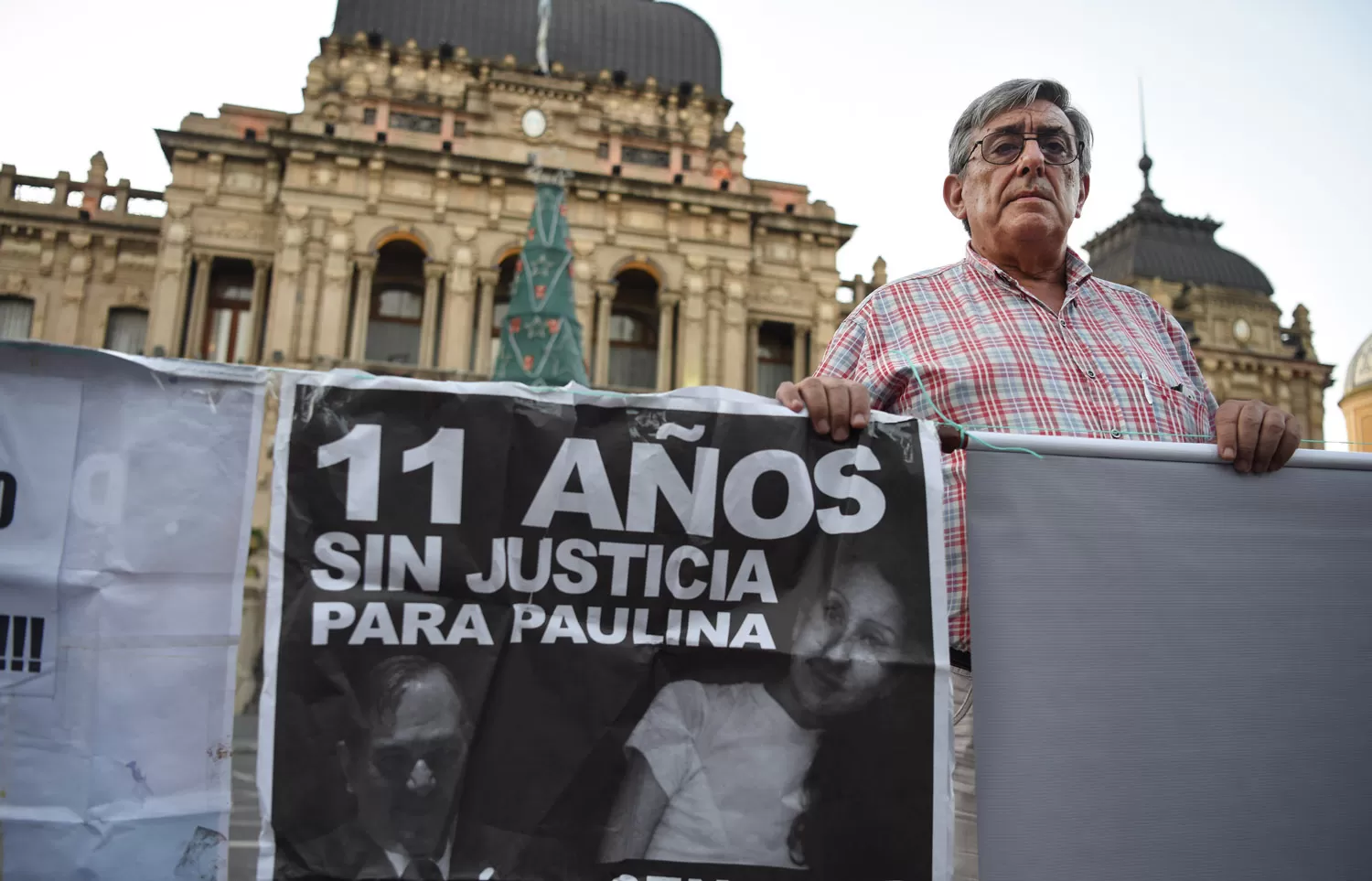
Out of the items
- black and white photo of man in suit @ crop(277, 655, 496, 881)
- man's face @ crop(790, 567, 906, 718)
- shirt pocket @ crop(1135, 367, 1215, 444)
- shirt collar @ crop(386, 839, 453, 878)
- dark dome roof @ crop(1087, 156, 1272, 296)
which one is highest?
dark dome roof @ crop(1087, 156, 1272, 296)

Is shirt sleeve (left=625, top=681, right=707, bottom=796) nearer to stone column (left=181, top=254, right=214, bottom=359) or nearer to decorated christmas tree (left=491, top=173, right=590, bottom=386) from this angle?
decorated christmas tree (left=491, top=173, right=590, bottom=386)

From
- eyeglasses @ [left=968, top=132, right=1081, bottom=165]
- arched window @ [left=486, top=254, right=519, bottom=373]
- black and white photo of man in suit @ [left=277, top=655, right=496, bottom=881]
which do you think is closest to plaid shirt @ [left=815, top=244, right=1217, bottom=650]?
eyeglasses @ [left=968, top=132, right=1081, bottom=165]

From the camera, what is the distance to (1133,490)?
282 centimetres

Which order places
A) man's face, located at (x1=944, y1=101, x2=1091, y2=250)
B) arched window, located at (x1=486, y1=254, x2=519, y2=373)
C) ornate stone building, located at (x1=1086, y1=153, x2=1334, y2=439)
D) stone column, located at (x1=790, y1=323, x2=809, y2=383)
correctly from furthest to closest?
1. ornate stone building, located at (x1=1086, y1=153, x2=1334, y2=439)
2. stone column, located at (x1=790, y1=323, x2=809, y2=383)
3. arched window, located at (x1=486, y1=254, x2=519, y2=373)
4. man's face, located at (x1=944, y1=101, x2=1091, y2=250)

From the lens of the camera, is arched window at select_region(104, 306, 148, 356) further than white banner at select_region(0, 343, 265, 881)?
Yes

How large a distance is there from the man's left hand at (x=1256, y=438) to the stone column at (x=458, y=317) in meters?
21.5

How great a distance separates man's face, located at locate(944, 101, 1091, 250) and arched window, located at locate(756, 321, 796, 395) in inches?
938

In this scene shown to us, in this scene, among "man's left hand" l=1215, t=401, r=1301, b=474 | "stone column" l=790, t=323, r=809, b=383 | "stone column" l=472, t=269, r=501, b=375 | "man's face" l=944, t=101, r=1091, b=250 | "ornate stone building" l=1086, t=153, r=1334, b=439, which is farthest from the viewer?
"ornate stone building" l=1086, t=153, r=1334, b=439

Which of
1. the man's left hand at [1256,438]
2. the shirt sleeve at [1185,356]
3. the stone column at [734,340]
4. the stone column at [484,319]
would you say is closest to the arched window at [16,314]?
the stone column at [484,319]

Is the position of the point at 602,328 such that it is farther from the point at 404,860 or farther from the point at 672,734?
the point at 404,860

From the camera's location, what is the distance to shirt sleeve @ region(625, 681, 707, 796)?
→ 93.9 inches

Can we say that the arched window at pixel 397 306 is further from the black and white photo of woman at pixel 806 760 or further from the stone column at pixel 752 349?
the black and white photo of woman at pixel 806 760

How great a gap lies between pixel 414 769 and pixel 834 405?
141 centimetres

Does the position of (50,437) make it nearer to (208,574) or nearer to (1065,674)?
(208,574)
